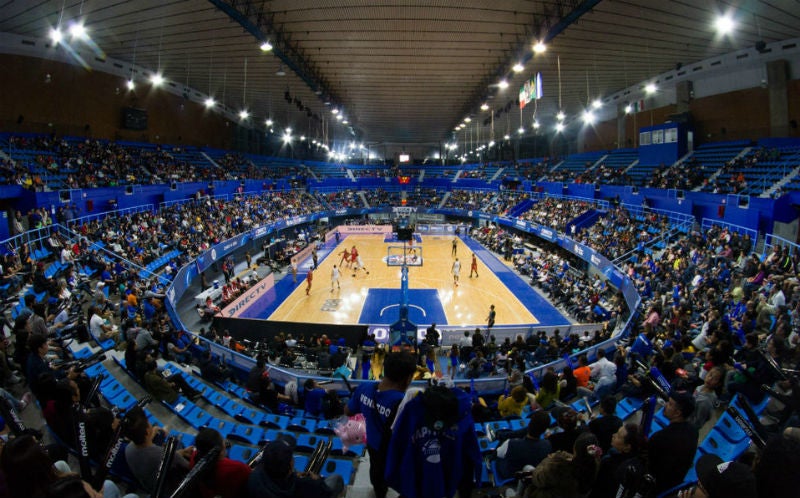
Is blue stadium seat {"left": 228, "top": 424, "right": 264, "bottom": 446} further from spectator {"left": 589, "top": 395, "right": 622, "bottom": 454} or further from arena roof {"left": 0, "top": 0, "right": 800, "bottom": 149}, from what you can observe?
arena roof {"left": 0, "top": 0, "right": 800, "bottom": 149}

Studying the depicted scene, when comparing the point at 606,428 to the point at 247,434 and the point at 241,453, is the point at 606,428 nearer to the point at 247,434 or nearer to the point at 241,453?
the point at 241,453

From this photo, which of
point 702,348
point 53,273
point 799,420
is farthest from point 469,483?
point 53,273

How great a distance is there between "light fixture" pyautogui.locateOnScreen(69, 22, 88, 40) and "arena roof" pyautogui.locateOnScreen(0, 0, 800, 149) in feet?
0.97

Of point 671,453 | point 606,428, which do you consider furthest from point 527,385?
point 671,453

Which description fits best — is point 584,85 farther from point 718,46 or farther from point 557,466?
point 557,466

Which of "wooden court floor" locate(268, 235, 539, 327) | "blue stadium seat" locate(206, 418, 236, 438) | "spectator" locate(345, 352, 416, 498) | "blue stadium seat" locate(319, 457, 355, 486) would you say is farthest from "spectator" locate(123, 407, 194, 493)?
"wooden court floor" locate(268, 235, 539, 327)

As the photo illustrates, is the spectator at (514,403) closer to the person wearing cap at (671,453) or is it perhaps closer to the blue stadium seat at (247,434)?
the person wearing cap at (671,453)

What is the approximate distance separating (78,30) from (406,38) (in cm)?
1427

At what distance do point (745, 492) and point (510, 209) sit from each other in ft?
128

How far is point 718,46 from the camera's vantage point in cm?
2142

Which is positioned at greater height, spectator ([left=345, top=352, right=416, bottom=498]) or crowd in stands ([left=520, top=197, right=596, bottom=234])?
crowd in stands ([left=520, top=197, right=596, bottom=234])

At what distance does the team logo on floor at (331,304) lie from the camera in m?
19.4

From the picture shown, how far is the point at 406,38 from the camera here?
20.3 metres

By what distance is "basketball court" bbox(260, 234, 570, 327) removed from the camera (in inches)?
717
